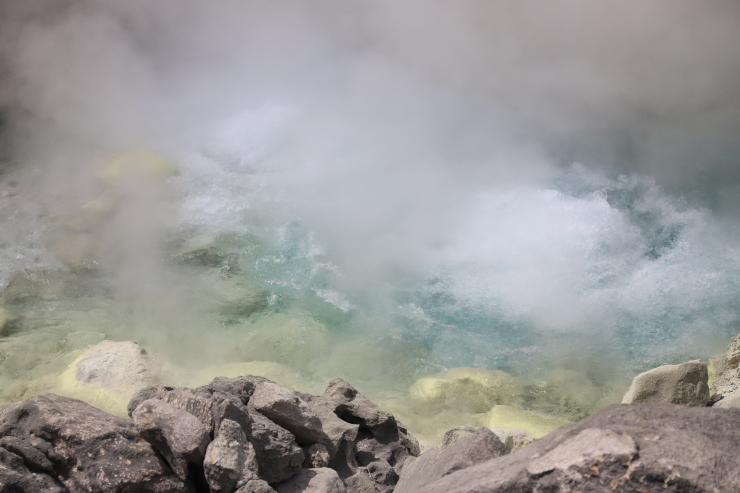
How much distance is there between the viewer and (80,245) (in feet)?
23.2

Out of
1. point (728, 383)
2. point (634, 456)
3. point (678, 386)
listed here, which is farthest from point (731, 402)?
point (634, 456)

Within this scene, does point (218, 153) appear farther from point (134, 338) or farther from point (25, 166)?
point (134, 338)

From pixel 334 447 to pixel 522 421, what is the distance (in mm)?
2075

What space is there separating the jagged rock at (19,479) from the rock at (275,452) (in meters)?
0.88

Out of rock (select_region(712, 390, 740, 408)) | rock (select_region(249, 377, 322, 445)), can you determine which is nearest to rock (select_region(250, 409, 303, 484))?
rock (select_region(249, 377, 322, 445))

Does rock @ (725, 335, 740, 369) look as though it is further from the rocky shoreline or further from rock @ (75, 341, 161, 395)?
rock @ (75, 341, 161, 395)

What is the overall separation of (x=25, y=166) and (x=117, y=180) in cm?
164

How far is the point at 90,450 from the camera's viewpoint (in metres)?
2.68

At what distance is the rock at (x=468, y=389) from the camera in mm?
5043

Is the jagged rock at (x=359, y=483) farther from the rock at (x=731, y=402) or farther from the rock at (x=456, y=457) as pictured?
the rock at (x=731, y=402)

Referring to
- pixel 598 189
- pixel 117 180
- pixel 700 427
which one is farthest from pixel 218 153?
pixel 700 427

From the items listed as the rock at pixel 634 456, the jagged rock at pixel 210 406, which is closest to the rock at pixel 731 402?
the rock at pixel 634 456

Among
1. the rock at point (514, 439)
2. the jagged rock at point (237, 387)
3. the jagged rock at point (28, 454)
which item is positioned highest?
the jagged rock at point (237, 387)

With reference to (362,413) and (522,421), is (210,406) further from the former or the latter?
(522,421)
